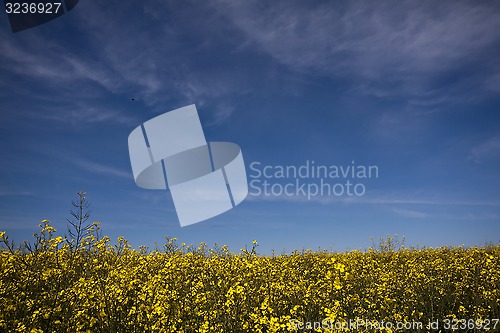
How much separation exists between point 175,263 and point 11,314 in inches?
143

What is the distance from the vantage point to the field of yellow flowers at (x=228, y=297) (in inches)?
244

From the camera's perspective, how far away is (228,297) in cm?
724

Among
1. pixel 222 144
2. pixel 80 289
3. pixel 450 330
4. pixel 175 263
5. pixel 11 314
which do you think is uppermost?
pixel 222 144

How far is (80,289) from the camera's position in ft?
23.1

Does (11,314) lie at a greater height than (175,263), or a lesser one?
lesser

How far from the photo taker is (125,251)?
13.4 meters

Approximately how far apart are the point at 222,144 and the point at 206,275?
573cm

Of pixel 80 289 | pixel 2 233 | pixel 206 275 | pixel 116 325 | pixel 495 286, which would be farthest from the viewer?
pixel 206 275

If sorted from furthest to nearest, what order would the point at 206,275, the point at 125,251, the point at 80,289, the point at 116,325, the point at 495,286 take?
the point at 125,251 → the point at 206,275 → the point at 495,286 → the point at 80,289 → the point at 116,325

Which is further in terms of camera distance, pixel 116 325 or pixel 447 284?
pixel 447 284

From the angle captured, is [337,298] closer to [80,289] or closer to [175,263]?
[175,263]

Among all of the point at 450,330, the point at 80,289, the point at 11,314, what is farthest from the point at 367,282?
the point at 11,314

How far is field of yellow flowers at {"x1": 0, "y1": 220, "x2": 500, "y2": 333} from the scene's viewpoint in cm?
620

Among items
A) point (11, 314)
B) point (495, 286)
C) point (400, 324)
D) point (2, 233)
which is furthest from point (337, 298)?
point (2, 233)
